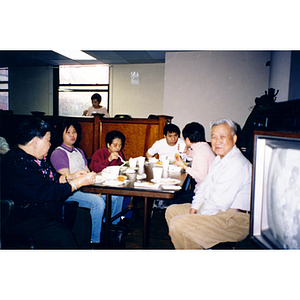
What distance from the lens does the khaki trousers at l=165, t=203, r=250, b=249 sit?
1.35 metres

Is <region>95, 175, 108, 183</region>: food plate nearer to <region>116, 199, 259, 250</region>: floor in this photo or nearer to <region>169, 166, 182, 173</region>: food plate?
<region>116, 199, 259, 250</region>: floor

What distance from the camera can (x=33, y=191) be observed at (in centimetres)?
132

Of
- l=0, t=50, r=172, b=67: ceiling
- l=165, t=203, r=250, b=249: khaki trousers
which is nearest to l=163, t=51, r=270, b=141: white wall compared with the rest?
l=0, t=50, r=172, b=67: ceiling

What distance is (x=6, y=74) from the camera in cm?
676

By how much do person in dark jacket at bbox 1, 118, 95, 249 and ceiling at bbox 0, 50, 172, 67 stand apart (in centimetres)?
416

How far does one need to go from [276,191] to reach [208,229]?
0.59m

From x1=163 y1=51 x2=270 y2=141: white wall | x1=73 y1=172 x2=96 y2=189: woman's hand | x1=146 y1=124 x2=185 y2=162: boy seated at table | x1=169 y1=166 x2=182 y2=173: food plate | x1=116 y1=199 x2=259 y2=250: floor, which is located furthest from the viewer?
x1=163 y1=51 x2=270 y2=141: white wall

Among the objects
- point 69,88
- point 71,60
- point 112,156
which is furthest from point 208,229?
point 69,88

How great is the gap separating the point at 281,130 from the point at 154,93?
559 centimetres

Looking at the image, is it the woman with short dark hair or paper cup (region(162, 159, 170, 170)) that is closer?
the woman with short dark hair

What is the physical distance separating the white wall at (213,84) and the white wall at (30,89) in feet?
12.4

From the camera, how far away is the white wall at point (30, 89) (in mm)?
6676

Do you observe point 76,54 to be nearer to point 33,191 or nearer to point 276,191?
point 33,191
